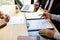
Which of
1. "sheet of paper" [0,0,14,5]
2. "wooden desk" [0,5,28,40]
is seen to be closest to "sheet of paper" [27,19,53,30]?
"wooden desk" [0,5,28,40]

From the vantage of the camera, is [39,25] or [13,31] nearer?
[13,31]

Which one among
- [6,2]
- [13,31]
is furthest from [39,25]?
[6,2]

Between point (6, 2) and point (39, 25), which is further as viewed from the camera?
point (6, 2)

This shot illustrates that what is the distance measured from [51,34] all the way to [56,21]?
0.72 m

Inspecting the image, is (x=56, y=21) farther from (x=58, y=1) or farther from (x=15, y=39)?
(x=15, y=39)

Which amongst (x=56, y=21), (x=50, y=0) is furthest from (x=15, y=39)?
(x=50, y=0)

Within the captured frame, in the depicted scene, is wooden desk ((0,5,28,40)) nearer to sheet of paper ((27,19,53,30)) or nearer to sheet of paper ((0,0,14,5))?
sheet of paper ((27,19,53,30))

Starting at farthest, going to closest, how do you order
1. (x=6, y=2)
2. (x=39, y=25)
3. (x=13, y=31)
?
(x=6, y=2)
(x=39, y=25)
(x=13, y=31)

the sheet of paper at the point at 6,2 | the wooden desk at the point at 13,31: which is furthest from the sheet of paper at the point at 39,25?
the sheet of paper at the point at 6,2

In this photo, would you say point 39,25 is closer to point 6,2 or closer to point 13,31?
point 13,31

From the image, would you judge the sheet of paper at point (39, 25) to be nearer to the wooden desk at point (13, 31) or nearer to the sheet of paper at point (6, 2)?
the wooden desk at point (13, 31)

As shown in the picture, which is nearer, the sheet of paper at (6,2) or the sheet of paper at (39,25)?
the sheet of paper at (39,25)

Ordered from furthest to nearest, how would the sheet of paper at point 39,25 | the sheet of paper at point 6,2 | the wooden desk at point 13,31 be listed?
the sheet of paper at point 6,2, the sheet of paper at point 39,25, the wooden desk at point 13,31

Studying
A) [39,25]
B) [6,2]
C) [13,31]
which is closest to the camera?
[13,31]
